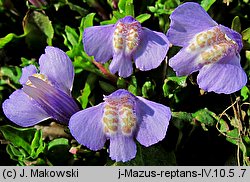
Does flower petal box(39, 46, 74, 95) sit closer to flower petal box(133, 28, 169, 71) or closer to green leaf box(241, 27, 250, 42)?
flower petal box(133, 28, 169, 71)

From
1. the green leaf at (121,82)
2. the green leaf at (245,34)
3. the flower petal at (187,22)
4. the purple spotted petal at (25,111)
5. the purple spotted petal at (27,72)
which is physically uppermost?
the flower petal at (187,22)

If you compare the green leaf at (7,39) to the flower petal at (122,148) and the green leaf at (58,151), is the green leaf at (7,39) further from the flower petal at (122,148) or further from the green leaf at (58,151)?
the flower petal at (122,148)

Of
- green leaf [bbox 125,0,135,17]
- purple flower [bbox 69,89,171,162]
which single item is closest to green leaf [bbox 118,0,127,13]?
green leaf [bbox 125,0,135,17]

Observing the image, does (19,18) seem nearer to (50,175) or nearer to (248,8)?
(50,175)

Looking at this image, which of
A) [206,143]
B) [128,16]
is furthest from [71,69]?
[206,143]

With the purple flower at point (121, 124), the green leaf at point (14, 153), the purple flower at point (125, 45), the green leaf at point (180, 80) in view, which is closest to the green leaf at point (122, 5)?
the purple flower at point (125, 45)

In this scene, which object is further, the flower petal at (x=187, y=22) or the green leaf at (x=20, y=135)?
the green leaf at (x=20, y=135)

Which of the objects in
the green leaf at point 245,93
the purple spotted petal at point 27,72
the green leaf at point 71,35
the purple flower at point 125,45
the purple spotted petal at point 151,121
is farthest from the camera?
the green leaf at point 71,35

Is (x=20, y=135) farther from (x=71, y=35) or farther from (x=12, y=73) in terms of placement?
(x=71, y=35)
